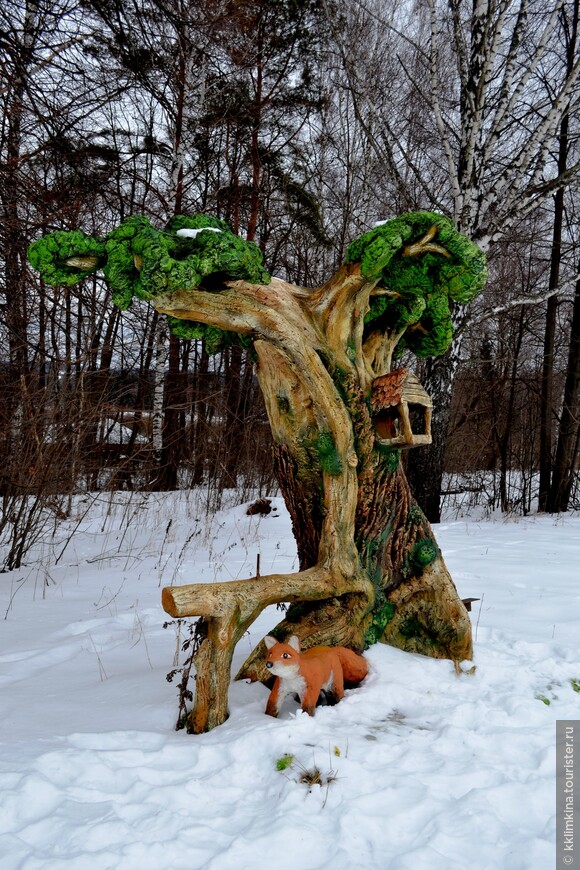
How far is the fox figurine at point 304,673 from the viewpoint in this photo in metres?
2.43

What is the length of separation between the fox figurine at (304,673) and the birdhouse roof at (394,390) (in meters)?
1.28

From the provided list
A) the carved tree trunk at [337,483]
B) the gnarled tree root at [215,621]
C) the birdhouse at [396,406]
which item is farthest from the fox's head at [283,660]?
the birdhouse at [396,406]

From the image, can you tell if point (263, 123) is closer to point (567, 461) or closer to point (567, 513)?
point (567, 461)

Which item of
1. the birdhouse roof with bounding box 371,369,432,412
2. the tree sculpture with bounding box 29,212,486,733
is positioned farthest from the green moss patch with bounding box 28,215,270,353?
the birdhouse roof with bounding box 371,369,432,412

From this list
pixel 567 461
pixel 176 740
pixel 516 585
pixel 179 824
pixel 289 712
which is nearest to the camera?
pixel 179 824

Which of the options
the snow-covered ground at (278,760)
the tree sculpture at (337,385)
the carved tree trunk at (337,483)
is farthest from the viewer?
the carved tree trunk at (337,483)

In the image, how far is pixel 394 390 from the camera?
3008mm

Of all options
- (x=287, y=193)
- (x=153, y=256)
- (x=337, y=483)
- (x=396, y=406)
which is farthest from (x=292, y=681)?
(x=287, y=193)

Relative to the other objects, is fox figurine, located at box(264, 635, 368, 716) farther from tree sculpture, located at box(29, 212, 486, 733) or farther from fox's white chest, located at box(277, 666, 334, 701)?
tree sculpture, located at box(29, 212, 486, 733)

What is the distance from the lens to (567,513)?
10594 mm

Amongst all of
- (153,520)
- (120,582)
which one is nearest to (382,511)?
(120,582)

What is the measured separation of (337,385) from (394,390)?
31cm

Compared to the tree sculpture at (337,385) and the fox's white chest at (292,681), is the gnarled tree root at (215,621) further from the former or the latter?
the fox's white chest at (292,681)

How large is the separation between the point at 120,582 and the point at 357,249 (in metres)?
3.84
